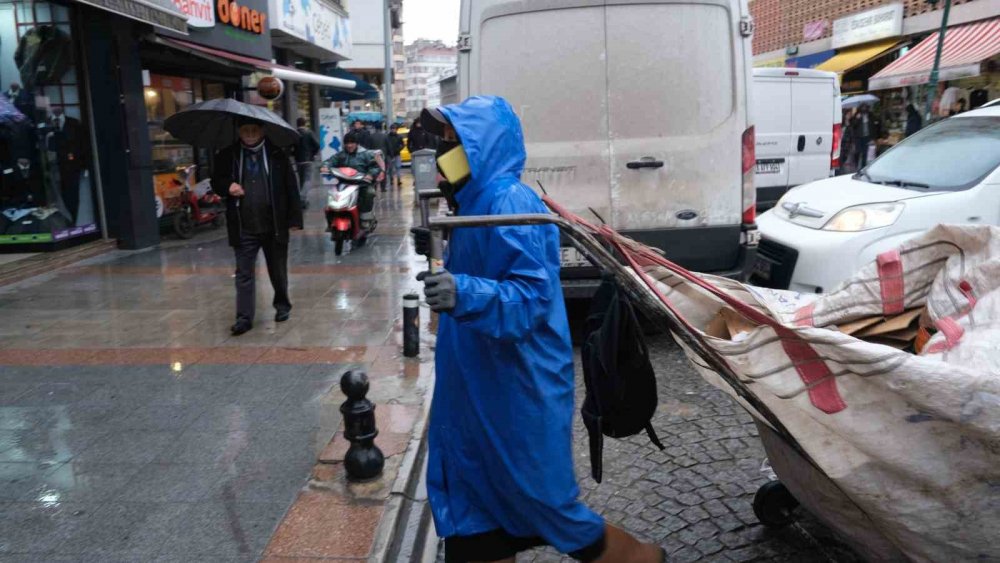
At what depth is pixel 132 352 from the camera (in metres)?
5.91

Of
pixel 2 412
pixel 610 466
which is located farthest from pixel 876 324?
pixel 2 412

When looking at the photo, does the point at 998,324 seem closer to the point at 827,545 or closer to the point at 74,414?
the point at 827,545

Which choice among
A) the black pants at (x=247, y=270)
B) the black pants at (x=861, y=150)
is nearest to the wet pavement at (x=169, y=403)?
the black pants at (x=247, y=270)

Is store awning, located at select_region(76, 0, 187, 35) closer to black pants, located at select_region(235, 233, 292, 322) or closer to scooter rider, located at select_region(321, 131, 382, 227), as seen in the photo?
scooter rider, located at select_region(321, 131, 382, 227)

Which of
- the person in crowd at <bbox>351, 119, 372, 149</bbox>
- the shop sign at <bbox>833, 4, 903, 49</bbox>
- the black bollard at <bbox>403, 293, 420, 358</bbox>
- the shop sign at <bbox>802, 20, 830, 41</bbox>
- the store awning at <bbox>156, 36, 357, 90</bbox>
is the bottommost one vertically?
the black bollard at <bbox>403, 293, 420, 358</bbox>

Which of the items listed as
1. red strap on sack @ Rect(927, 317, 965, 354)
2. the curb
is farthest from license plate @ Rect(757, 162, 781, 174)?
red strap on sack @ Rect(927, 317, 965, 354)

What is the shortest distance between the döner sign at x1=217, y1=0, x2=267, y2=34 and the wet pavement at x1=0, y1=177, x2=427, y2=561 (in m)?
6.01

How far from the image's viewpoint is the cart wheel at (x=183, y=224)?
1150 cm

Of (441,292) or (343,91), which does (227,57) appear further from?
(343,91)

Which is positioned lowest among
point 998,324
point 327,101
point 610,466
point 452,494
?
point 610,466

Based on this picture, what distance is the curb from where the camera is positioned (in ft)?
10.8

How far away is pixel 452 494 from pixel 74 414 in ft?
10.7

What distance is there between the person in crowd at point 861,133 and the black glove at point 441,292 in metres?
20.0

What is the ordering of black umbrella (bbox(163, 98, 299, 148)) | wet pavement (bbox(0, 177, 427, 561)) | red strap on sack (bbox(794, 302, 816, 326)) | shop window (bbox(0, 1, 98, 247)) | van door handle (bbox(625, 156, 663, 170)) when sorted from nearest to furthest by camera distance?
red strap on sack (bbox(794, 302, 816, 326)) → wet pavement (bbox(0, 177, 427, 561)) → van door handle (bbox(625, 156, 663, 170)) → black umbrella (bbox(163, 98, 299, 148)) → shop window (bbox(0, 1, 98, 247))
